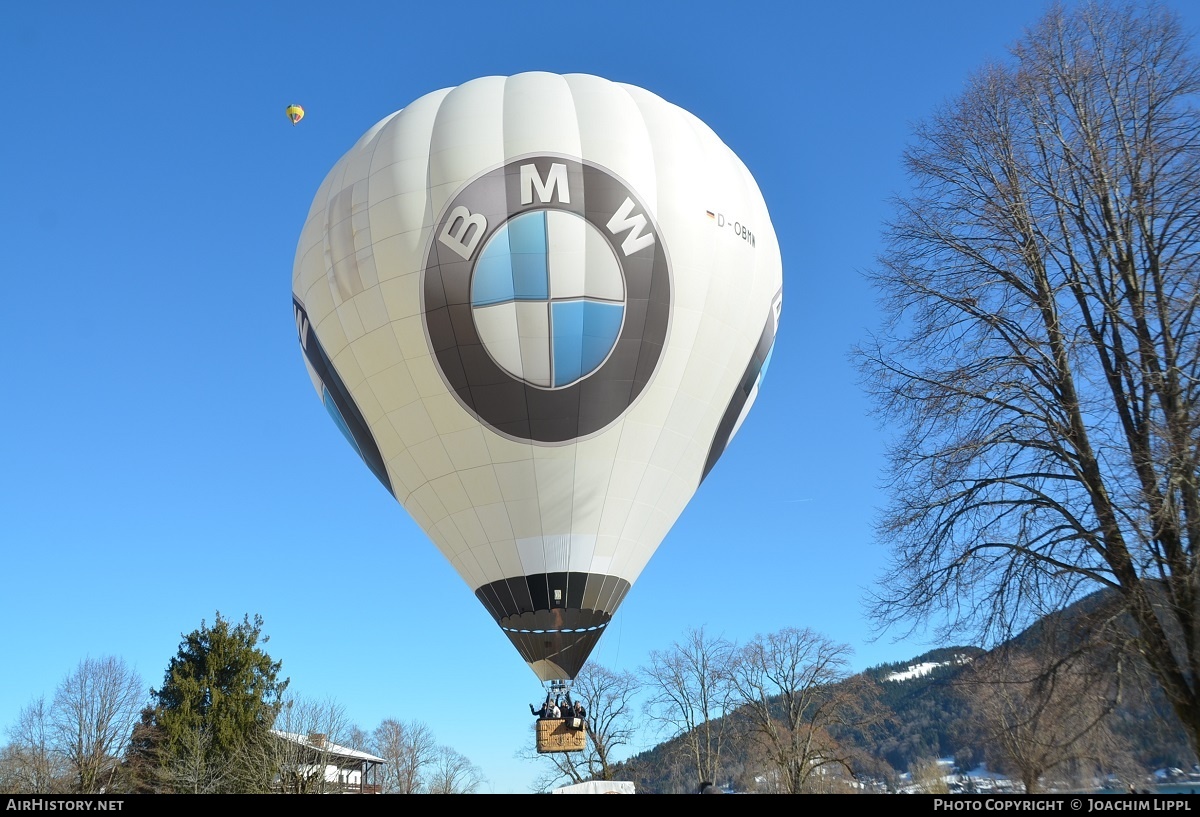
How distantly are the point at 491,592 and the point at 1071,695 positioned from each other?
9416 millimetres

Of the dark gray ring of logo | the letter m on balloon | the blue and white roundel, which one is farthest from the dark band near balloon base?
the letter m on balloon

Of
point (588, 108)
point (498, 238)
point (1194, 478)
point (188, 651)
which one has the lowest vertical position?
point (1194, 478)

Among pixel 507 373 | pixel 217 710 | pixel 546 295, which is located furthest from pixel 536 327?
pixel 217 710

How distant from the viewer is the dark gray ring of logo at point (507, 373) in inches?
589

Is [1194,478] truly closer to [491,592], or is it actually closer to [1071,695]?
[1071,695]

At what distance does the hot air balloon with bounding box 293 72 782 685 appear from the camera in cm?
→ 1499

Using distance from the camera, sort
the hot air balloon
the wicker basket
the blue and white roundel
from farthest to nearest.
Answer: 1. the wicker basket
2. the hot air balloon
3. the blue and white roundel

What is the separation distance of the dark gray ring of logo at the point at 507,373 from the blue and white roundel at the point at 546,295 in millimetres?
141

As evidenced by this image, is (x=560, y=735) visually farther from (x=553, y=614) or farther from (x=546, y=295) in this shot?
(x=546, y=295)

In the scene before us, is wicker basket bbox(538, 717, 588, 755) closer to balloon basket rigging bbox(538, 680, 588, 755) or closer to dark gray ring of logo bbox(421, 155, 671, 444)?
balloon basket rigging bbox(538, 680, 588, 755)

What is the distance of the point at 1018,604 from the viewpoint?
28.2ft

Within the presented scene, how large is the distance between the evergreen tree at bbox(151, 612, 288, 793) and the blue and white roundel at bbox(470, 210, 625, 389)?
20.5 meters
